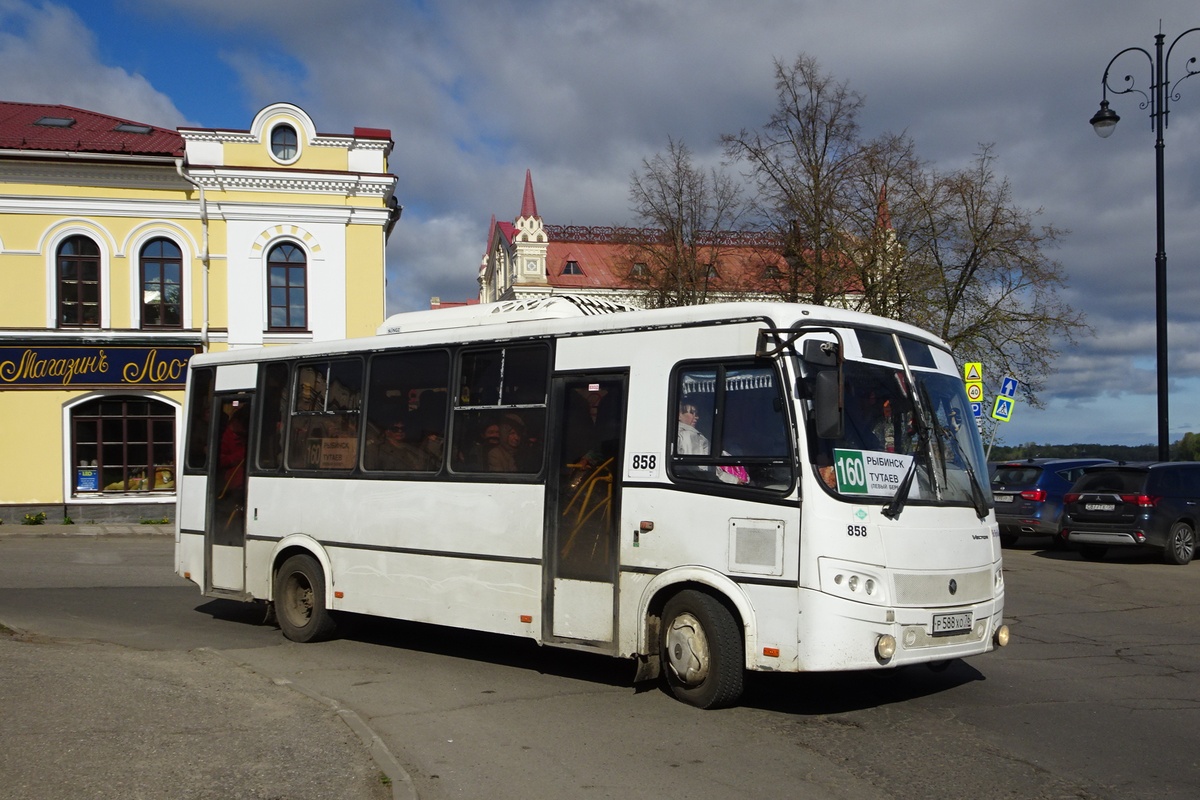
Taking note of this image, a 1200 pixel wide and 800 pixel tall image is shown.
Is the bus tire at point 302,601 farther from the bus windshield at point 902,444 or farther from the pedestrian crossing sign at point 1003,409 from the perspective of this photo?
the pedestrian crossing sign at point 1003,409

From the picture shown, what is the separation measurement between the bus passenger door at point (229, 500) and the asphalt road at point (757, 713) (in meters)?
0.65

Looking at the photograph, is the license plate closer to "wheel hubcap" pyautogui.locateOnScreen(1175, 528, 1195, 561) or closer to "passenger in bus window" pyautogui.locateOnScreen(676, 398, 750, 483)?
"passenger in bus window" pyautogui.locateOnScreen(676, 398, 750, 483)

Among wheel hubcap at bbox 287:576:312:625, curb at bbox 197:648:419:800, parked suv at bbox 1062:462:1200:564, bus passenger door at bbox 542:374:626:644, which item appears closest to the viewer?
curb at bbox 197:648:419:800

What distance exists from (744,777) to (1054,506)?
16.9 metres

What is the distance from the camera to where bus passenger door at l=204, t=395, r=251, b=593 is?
11.9 m

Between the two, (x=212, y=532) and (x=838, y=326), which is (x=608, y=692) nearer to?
(x=838, y=326)

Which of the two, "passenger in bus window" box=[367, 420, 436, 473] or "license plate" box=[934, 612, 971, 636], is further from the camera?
"passenger in bus window" box=[367, 420, 436, 473]

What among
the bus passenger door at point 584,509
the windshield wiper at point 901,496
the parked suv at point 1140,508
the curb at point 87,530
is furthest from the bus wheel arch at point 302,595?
the curb at point 87,530

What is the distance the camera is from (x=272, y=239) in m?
29.2

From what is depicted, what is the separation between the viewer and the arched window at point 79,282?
28.3 meters

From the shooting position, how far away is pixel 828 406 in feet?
24.1

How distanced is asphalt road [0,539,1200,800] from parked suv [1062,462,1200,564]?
555cm

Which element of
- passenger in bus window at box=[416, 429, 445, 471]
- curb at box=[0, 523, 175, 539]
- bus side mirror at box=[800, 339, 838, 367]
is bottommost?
curb at box=[0, 523, 175, 539]

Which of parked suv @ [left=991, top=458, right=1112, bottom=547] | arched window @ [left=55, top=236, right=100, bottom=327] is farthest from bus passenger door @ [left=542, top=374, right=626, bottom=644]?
arched window @ [left=55, top=236, right=100, bottom=327]
